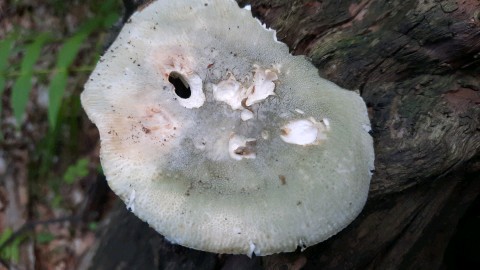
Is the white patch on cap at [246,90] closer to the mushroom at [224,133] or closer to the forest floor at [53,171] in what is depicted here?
the mushroom at [224,133]

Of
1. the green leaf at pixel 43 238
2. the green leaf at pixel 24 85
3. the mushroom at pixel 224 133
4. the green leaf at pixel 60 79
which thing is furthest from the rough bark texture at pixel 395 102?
the green leaf at pixel 43 238

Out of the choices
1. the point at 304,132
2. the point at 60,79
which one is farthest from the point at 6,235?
the point at 304,132

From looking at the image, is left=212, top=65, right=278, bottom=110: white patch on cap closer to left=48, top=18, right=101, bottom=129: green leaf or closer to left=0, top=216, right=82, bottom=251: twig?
left=48, top=18, right=101, bottom=129: green leaf

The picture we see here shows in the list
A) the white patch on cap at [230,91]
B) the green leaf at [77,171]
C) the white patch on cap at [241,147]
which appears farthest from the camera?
the green leaf at [77,171]

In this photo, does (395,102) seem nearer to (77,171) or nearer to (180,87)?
(180,87)

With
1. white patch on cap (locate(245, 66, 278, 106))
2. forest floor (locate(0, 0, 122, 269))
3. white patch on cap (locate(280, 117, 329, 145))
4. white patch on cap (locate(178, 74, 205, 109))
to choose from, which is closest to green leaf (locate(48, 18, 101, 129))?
forest floor (locate(0, 0, 122, 269))

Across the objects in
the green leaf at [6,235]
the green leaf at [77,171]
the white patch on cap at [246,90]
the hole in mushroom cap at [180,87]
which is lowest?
the green leaf at [6,235]

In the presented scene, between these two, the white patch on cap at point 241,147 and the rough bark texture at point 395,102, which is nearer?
the white patch on cap at point 241,147

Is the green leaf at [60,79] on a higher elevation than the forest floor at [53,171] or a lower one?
higher
